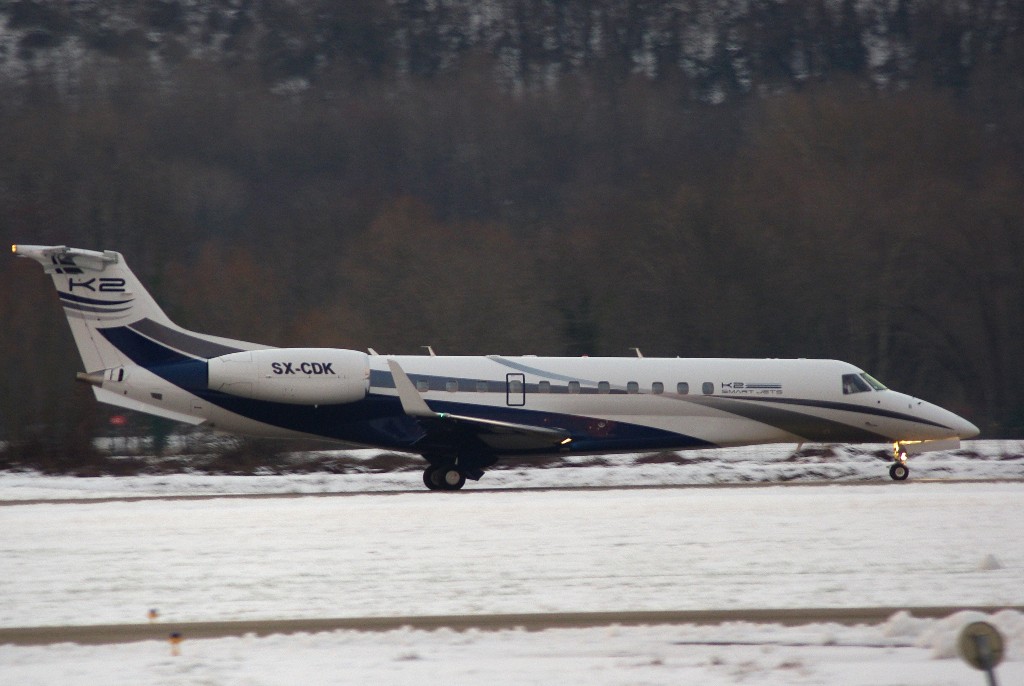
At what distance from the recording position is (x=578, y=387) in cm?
2217

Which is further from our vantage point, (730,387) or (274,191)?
(274,191)

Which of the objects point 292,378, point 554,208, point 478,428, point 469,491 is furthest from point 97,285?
point 554,208

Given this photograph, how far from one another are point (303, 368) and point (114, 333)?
10.9ft

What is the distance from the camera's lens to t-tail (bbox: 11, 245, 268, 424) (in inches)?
858

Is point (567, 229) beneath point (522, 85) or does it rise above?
beneath

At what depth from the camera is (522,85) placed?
8331 cm

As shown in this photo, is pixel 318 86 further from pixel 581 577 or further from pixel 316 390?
pixel 581 577

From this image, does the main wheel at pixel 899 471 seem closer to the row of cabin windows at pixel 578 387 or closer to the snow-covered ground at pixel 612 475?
the snow-covered ground at pixel 612 475

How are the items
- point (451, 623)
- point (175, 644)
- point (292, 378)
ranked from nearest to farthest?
point (175, 644) < point (451, 623) < point (292, 378)

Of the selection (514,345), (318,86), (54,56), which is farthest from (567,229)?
(54,56)

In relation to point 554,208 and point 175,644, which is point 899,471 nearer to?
point 175,644

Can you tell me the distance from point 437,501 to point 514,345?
57.5 ft

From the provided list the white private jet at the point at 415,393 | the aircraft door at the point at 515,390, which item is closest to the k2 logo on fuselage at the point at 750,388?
the white private jet at the point at 415,393

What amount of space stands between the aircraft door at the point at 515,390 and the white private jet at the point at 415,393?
0.02 m
